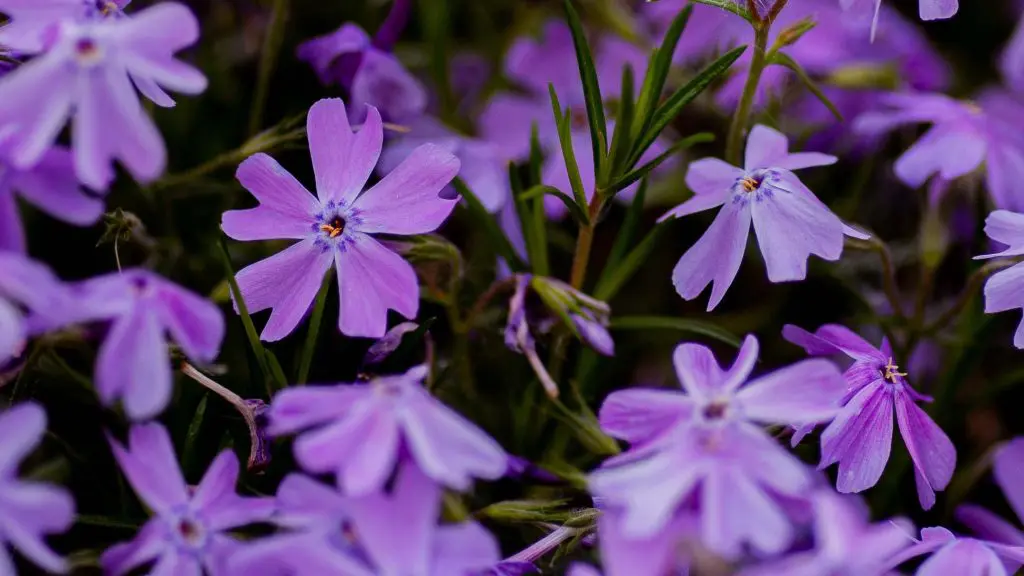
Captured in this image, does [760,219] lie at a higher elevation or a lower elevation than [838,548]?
higher

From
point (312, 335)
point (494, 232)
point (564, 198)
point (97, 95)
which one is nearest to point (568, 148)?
point (564, 198)

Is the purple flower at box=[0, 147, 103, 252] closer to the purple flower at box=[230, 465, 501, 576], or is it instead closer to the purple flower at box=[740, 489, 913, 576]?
the purple flower at box=[230, 465, 501, 576]

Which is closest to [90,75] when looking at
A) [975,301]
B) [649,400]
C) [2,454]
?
[2,454]

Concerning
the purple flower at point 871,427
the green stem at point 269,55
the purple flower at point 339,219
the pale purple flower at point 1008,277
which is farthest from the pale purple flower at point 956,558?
the green stem at point 269,55

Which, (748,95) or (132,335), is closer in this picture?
(132,335)

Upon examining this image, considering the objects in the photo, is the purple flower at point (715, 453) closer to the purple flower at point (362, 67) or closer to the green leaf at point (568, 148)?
the green leaf at point (568, 148)

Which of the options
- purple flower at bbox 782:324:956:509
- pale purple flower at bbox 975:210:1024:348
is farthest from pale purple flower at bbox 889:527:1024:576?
pale purple flower at bbox 975:210:1024:348

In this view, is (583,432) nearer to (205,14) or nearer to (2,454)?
(2,454)

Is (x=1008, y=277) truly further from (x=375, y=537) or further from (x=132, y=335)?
(x=132, y=335)
